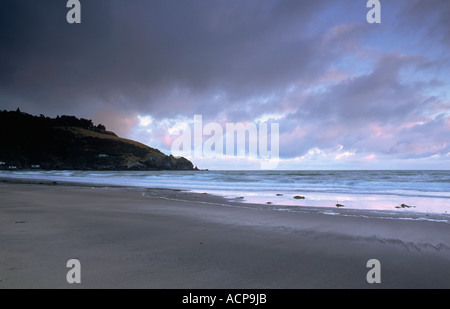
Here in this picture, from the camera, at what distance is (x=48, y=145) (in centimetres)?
8962

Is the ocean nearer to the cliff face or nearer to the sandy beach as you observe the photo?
the sandy beach

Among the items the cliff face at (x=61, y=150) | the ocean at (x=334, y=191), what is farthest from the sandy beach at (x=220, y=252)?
the cliff face at (x=61, y=150)

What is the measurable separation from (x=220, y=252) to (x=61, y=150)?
107m

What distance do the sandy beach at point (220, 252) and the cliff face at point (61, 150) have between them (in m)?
89.9

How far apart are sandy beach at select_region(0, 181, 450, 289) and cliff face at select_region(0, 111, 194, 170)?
89.9 meters

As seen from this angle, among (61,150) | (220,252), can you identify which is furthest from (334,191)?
(61,150)

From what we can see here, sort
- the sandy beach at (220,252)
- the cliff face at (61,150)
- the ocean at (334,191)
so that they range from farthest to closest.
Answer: the cliff face at (61,150) → the ocean at (334,191) → the sandy beach at (220,252)

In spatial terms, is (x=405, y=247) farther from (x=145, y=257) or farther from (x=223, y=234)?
(x=145, y=257)

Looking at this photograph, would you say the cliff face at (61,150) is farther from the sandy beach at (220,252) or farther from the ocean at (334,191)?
the sandy beach at (220,252)

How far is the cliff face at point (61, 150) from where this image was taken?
81.6 metres

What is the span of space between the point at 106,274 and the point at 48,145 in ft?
363

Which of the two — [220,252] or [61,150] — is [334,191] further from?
[61,150]

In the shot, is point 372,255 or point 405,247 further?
point 405,247
